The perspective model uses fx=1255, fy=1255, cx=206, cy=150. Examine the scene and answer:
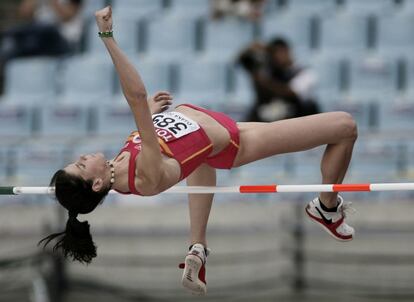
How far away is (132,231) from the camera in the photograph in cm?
1142

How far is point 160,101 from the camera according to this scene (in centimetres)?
816

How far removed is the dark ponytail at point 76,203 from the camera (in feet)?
24.6

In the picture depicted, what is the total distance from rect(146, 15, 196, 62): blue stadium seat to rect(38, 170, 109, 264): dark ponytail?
16.0 ft

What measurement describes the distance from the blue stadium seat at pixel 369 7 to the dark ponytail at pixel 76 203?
213 inches

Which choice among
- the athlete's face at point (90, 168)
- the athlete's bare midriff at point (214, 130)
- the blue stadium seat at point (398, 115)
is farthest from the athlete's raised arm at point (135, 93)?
the blue stadium seat at point (398, 115)

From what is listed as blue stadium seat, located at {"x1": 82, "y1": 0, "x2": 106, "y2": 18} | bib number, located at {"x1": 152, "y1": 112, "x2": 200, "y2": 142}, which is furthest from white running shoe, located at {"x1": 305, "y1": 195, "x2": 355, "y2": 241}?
blue stadium seat, located at {"x1": 82, "y1": 0, "x2": 106, "y2": 18}

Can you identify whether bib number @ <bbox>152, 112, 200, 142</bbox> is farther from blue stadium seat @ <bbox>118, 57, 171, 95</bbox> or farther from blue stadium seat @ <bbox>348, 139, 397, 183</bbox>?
blue stadium seat @ <bbox>118, 57, 171, 95</bbox>

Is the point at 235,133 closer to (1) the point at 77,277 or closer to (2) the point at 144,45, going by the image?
(1) the point at 77,277

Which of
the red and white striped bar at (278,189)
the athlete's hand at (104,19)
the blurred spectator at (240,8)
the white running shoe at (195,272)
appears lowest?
the white running shoe at (195,272)

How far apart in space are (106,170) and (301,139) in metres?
1.26

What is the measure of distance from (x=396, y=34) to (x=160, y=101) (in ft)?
15.1

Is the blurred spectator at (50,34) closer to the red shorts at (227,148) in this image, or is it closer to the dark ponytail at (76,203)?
the red shorts at (227,148)

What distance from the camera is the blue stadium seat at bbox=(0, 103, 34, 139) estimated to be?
12.3 metres

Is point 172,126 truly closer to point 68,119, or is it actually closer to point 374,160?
point 374,160
